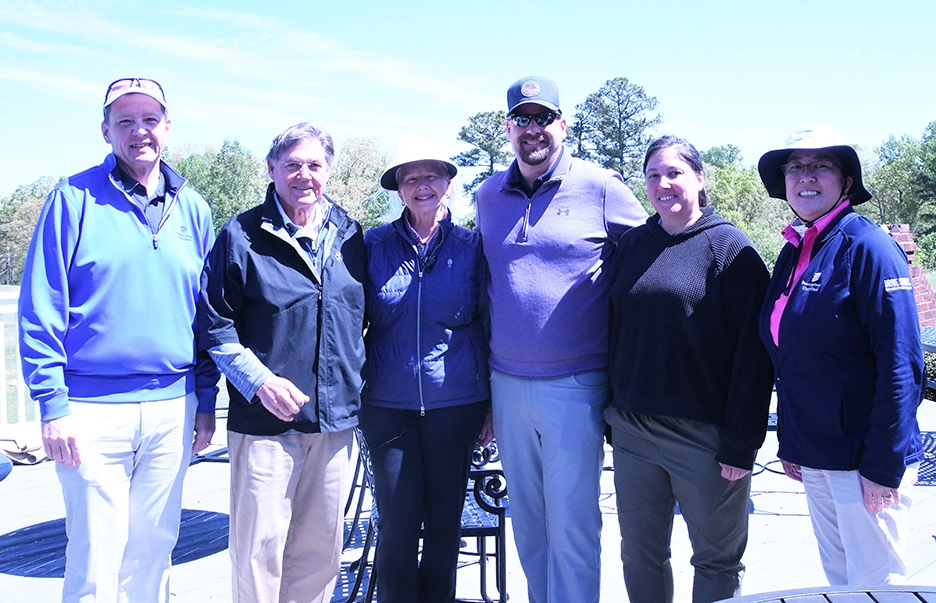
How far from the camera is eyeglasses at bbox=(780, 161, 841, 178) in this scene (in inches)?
82.5

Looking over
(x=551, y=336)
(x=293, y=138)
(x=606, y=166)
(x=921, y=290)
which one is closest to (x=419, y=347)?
(x=551, y=336)

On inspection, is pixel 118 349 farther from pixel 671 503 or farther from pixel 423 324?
pixel 671 503

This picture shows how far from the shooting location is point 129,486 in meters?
2.27

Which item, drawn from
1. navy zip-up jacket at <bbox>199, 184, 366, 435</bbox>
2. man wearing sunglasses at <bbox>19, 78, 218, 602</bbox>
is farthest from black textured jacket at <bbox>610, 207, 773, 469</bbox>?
man wearing sunglasses at <bbox>19, 78, 218, 602</bbox>

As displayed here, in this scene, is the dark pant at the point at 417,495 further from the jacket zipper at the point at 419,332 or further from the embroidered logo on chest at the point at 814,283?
the embroidered logo on chest at the point at 814,283

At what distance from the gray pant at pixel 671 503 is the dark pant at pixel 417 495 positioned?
548 millimetres

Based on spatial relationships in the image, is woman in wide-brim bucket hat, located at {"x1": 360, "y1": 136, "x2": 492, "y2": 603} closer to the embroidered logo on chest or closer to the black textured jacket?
the black textured jacket

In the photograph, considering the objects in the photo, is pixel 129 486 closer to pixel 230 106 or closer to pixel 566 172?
pixel 566 172

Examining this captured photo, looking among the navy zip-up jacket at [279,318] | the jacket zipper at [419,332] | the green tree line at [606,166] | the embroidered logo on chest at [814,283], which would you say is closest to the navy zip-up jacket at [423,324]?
the jacket zipper at [419,332]

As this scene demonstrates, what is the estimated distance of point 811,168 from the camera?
212 cm

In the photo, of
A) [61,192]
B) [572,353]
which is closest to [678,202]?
[572,353]

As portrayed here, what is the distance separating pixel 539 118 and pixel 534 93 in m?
0.09

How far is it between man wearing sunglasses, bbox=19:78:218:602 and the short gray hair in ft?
1.21

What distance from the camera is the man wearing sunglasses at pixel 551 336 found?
8.00 ft
